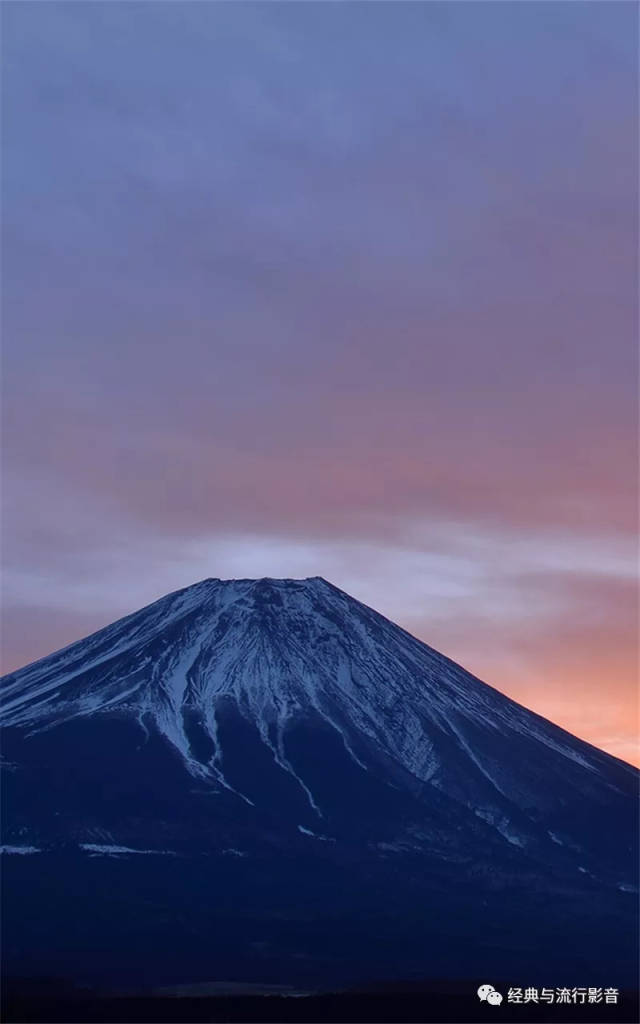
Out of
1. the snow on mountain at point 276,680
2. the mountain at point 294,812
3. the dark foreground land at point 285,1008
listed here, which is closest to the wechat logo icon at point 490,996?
the dark foreground land at point 285,1008

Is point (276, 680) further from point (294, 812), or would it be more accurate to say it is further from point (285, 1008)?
point (285, 1008)

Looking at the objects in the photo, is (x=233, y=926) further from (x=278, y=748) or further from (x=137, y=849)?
(x=278, y=748)

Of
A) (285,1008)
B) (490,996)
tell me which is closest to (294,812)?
(490,996)

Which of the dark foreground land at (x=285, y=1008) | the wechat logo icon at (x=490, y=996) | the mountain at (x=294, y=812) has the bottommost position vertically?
the dark foreground land at (x=285, y=1008)

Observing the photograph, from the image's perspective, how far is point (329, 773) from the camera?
162 m

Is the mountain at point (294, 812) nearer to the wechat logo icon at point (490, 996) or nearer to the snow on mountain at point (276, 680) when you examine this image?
the snow on mountain at point (276, 680)

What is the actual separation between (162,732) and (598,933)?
47.2 metres

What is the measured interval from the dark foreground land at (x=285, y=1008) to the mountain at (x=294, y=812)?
5.57m

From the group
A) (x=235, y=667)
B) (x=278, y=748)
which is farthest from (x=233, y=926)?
(x=235, y=667)

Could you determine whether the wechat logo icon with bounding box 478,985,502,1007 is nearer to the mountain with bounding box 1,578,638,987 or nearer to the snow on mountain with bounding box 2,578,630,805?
the mountain with bounding box 1,578,638,987

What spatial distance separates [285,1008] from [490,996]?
49.9 ft

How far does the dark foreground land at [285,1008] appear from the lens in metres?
111

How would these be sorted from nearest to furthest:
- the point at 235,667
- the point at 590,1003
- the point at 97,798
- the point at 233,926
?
1. the point at 590,1003
2. the point at 233,926
3. the point at 97,798
4. the point at 235,667

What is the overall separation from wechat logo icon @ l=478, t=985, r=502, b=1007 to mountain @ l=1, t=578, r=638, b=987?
22.5 feet
